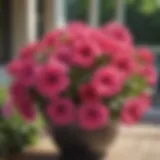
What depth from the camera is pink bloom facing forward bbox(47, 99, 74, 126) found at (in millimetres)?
1094

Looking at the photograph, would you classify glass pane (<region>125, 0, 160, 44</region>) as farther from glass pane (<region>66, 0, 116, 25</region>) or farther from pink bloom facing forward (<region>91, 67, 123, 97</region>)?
pink bloom facing forward (<region>91, 67, 123, 97</region>)

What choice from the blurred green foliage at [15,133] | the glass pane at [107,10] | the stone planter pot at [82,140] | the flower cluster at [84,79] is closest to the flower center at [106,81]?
the flower cluster at [84,79]

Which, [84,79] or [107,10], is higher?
[107,10]

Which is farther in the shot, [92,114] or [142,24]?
[142,24]

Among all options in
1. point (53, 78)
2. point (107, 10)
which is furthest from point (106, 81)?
point (107, 10)

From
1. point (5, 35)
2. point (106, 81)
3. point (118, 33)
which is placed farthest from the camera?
point (5, 35)

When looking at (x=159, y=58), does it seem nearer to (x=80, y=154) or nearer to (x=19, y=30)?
(x=19, y=30)

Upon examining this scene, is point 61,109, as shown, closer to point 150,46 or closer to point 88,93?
point 88,93

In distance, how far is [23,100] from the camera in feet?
3.82

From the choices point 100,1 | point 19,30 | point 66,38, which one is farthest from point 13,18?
point 66,38

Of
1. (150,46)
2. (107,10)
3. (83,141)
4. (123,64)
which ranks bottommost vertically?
(83,141)

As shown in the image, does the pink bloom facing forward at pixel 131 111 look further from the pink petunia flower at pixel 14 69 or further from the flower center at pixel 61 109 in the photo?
the pink petunia flower at pixel 14 69

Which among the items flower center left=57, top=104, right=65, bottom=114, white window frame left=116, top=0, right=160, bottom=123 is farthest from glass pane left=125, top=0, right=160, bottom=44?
flower center left=57, top=104, right=65, bottom=114

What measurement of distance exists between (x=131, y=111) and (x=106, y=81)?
3.8 inches
